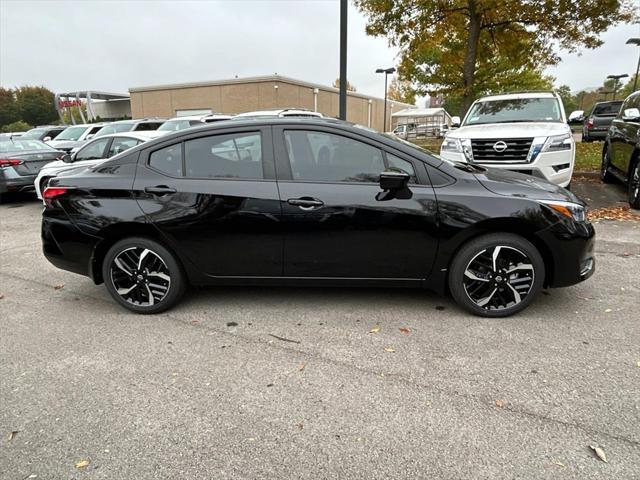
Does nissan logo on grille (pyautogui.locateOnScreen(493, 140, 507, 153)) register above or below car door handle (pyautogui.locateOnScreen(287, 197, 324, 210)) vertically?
above

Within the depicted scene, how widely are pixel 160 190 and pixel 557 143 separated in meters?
5.83

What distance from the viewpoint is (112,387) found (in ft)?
9.13

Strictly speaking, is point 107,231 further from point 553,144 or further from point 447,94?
point 447,94

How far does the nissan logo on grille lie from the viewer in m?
6.78

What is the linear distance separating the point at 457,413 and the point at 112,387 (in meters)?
2.10

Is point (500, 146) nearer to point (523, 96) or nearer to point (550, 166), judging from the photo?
point (550, 166)

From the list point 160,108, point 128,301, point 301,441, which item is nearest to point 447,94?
point 128,301

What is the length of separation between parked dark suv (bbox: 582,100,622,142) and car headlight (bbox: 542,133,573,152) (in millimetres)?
13005

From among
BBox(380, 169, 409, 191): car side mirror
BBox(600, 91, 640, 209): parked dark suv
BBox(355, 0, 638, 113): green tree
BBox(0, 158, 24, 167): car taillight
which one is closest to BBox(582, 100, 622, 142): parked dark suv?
BBox(355, 0, 638, 113): green tree

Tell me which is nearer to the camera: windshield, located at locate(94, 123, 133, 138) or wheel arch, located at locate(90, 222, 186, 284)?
wheel arch, located at locate(90, 222, 186, 284)

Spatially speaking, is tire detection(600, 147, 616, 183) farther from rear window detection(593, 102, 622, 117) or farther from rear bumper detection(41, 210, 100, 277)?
rear window detection(593, 102, 622, 117)

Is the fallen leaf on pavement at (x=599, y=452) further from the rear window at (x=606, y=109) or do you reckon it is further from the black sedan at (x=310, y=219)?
the rear window at (x=606, y=109)

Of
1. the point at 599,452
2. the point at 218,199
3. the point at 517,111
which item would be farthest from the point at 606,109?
the point at 599,452

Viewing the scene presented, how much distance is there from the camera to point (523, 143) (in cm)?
671
